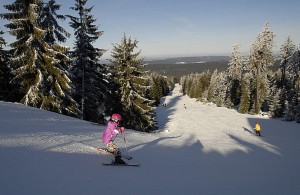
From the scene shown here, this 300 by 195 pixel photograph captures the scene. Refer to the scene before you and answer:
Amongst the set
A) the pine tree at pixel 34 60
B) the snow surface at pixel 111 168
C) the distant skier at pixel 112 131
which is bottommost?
the snow surface at pixel 111 168

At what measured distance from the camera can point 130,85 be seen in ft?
99.8

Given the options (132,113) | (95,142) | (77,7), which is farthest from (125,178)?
(77,7)

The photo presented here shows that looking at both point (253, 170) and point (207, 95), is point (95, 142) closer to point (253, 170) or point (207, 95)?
point (253, 170)

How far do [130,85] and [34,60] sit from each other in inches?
437

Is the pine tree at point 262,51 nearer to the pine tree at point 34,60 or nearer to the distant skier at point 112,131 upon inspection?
the pine tree at point 34,60

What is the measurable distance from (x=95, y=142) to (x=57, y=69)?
12240 mm

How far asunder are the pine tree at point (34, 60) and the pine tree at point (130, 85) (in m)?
7.69

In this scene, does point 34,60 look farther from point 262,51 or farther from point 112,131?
point 262,51

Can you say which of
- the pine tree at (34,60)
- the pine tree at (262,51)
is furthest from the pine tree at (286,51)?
the pine tree at (34,60)

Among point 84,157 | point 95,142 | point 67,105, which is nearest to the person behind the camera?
point 84,157

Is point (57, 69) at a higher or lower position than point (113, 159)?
higher

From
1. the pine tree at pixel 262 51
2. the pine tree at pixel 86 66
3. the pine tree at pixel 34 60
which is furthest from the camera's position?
the pine tree at pixel 262 51

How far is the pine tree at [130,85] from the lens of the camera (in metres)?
29.8

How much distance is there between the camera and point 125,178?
879cm
